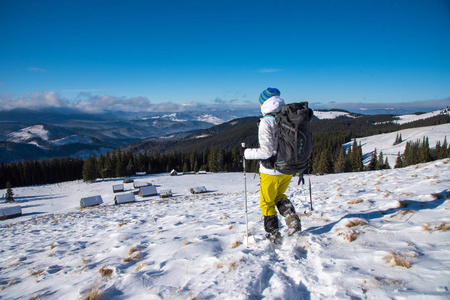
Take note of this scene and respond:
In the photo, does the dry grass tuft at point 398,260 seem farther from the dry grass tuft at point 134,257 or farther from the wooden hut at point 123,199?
the wooden hut at point 123,199

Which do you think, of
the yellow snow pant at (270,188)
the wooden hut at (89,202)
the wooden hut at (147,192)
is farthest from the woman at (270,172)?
the wooden hut at (147,192)

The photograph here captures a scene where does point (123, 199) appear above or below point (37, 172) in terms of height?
above

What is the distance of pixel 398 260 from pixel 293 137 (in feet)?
8.00

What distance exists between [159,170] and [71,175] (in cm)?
3536

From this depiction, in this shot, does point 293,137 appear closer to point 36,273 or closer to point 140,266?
point 140,266

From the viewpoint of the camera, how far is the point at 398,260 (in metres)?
3.13

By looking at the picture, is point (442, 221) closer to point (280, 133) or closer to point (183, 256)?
point (280, 133)

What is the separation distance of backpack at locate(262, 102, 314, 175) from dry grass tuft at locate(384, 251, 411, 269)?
191 cm

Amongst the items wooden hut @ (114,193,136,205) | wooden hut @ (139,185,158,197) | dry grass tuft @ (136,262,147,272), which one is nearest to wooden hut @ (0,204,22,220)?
wooden hut @ (114,193,136,205)

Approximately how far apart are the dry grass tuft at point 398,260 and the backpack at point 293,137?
191 cm

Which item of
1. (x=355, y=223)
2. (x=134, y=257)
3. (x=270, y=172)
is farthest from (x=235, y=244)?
(x=355, y=223)

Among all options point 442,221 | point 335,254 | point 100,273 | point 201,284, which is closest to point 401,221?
point 442,221

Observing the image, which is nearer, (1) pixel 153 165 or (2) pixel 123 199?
(2) pixel 123 199

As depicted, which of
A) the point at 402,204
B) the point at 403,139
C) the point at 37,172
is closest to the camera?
the point at 402,204
